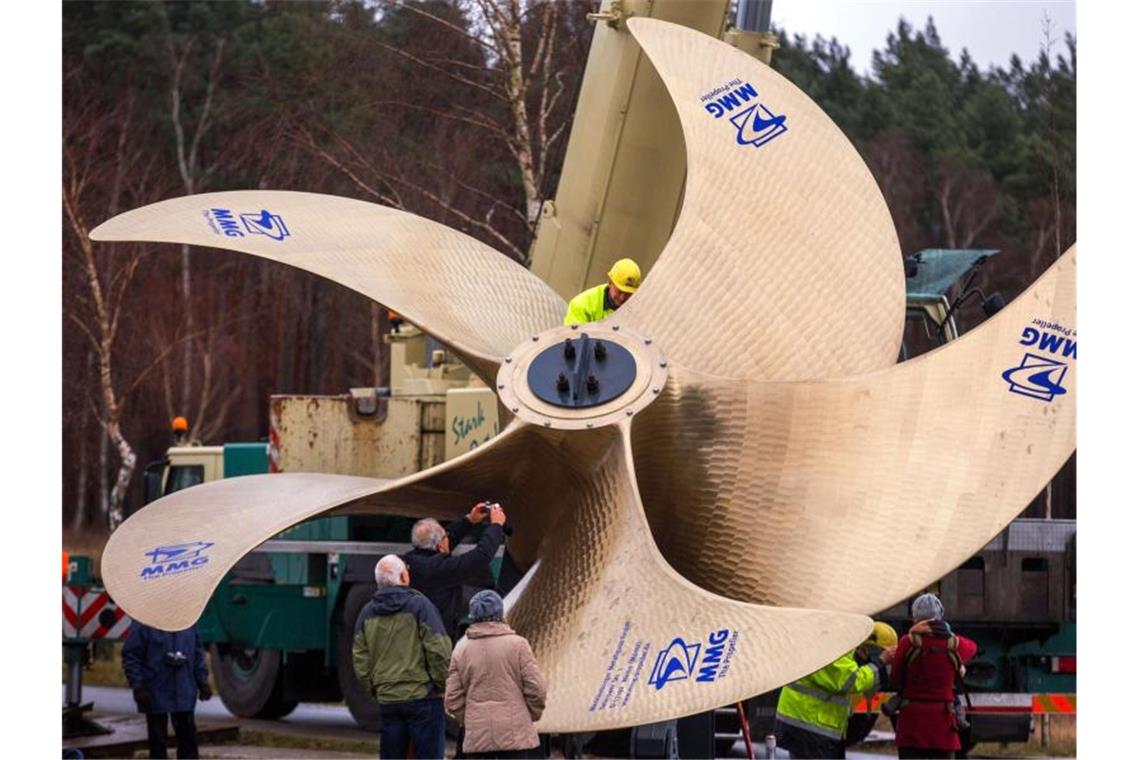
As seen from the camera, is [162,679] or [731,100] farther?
[162,679]

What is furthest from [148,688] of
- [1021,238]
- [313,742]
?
[1021,238]

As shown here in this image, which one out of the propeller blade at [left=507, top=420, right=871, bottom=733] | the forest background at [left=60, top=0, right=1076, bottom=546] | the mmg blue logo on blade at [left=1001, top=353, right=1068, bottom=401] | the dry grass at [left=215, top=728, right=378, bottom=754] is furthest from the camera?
the forest background at [left=60, top=0, right=1076, bottom=546]

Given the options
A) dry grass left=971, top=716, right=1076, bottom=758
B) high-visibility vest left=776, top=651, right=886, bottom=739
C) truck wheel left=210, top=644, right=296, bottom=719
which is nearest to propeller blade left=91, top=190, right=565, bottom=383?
high-visibility vest left=776, top=651, right=886, bottom=739

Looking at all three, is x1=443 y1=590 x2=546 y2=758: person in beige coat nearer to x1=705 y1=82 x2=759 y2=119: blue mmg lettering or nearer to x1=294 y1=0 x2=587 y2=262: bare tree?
x1=705 y1=82 x2=759 y2=119: blue mmg lettering

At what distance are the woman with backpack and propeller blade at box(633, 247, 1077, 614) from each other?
1.26 meters

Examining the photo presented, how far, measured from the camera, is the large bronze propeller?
7.05 metres

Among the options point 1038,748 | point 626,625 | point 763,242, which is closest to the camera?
point 626,625

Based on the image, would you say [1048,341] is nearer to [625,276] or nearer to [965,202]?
[625,276]

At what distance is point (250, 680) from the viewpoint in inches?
573

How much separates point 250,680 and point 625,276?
22.9 ft

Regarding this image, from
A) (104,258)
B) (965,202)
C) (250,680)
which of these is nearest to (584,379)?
(250,680)

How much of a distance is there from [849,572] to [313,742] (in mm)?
6522

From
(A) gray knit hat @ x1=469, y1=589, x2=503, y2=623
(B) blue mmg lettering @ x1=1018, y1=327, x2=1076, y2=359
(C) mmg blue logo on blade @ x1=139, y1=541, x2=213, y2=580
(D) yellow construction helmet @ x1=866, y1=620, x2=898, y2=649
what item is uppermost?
(B) blue mmg lettering @ x1=1018, y1=327, x2=1076, y2=359

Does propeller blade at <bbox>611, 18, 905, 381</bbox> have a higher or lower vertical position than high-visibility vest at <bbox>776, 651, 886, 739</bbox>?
higher
